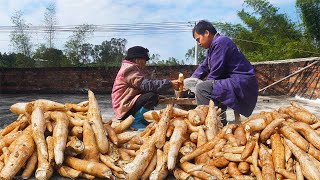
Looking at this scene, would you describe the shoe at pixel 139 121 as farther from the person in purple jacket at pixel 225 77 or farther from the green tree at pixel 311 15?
the green tree at pixel 311 15

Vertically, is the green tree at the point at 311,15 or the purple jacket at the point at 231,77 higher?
the green tree at the point at 311,15

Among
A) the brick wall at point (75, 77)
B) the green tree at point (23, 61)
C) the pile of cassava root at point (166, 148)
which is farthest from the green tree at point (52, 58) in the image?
the pile of cassava root at point (166, 148)

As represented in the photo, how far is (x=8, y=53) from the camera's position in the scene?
1462 cm

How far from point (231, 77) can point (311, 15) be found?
1352 cm

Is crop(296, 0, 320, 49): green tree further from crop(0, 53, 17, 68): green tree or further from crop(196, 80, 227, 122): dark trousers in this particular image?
crop(196, 80, 227, 122): dark trousers

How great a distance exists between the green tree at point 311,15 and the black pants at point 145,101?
13538 mm

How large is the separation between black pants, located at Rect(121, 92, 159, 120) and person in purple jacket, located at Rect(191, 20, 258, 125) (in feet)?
1.82

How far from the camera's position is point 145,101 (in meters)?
3.79

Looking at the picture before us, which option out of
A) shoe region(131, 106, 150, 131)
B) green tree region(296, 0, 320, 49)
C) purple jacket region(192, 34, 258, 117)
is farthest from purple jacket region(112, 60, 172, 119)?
green tree region(296, 0, 320, 49)

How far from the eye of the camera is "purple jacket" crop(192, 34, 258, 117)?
3.35m

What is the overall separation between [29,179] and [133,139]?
74 centimetres

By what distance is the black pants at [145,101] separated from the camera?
377cm

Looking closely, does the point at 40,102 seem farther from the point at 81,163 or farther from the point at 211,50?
the point at 211,50

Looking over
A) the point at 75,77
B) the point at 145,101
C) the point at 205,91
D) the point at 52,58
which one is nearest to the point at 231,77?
the point at 205,91
